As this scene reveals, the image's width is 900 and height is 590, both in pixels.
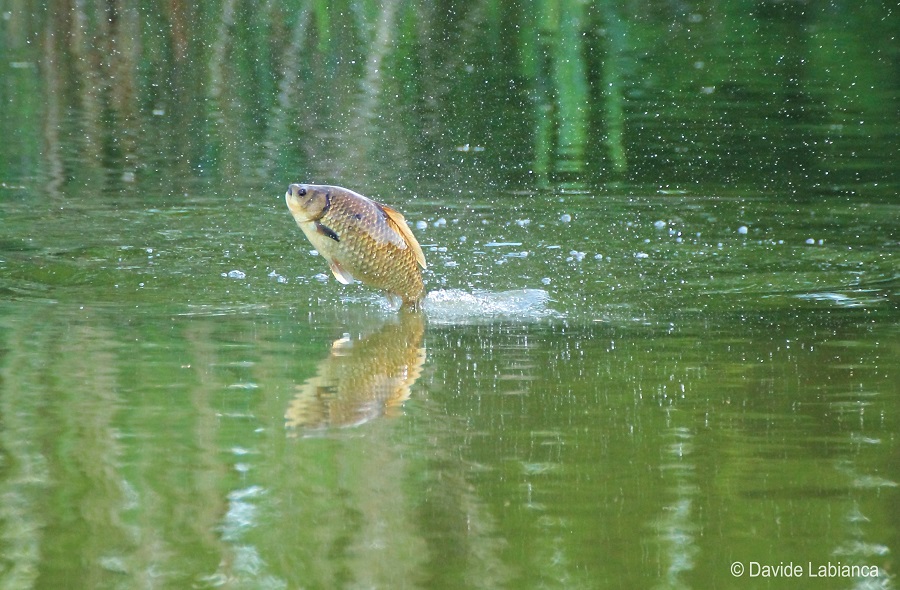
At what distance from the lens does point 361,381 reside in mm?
5102

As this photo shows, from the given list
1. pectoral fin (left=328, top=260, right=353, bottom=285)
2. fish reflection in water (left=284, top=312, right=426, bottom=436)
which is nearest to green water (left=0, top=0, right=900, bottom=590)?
fish reflection in water (left=284, top=312, right=426, bottom=436)

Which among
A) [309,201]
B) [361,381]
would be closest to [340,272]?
[309,201]

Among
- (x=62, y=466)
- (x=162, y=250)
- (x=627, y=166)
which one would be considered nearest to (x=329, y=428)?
(x=62, y=466)

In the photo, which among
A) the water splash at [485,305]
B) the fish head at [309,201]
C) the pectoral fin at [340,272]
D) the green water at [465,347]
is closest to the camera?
the green water at [465,347]

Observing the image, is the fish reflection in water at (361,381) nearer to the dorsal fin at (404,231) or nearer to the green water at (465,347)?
the green water at (465,347)

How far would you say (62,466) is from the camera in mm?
4156

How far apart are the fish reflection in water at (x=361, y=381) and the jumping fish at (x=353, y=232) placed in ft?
0.86

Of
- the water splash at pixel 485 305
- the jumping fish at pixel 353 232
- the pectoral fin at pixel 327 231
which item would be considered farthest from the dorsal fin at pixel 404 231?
the water splash at pixel 485 305

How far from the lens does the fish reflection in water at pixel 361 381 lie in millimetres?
4617

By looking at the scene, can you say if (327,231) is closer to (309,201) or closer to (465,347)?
(309,201)

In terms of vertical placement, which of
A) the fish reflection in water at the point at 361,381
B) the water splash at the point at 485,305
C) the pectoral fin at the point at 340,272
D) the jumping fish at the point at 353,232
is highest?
the jumping fish at the point at 353,232

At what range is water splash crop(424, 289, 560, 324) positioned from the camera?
614 centimetres

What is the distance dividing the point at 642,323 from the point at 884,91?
8259 millimetres

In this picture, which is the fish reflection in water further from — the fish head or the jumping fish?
the fish head
